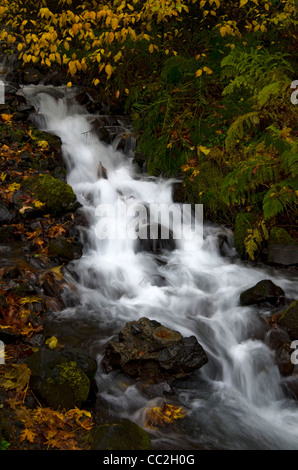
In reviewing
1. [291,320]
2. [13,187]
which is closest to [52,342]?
[291,320]

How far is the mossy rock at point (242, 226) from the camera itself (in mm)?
6223

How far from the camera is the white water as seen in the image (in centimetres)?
324

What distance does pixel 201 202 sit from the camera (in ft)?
23.1

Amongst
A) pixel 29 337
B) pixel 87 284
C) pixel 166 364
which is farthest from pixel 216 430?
pixel 87 284

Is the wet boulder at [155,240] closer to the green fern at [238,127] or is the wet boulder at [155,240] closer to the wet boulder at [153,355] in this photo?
the green fern at [238,127]

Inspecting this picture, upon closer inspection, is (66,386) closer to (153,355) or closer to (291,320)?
(153,355)

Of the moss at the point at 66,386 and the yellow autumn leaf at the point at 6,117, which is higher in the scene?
the yellow autumn leaf at the point at 6,117

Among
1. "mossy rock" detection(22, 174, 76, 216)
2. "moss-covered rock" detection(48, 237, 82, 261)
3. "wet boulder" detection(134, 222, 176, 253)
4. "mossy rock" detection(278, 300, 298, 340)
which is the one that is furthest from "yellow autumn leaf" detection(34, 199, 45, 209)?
"mossy rock" detection(278, 300, 298, 340)

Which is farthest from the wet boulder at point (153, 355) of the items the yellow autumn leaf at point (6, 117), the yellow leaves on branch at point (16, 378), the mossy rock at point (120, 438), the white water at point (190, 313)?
the yellow autumn leaf at point (6, 117)

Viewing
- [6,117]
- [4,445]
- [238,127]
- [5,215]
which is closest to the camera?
[4,445]

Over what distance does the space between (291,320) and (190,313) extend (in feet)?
4.24

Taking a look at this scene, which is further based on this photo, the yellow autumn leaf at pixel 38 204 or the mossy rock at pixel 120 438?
the yellow autumn leaf at pixel 38 204

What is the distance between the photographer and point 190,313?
492cm

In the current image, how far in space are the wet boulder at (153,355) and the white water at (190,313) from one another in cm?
12
